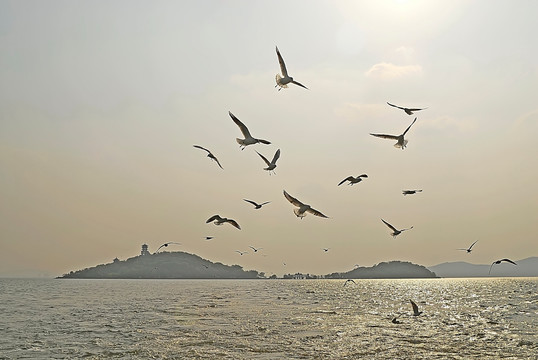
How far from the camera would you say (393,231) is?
99.3 ft

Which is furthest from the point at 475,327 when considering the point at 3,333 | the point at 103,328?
the point at 3,333

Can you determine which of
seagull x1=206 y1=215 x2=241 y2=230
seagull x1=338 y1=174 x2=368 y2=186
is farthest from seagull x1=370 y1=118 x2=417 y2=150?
seagull x1=206 y1=215 x2=241 y2=230

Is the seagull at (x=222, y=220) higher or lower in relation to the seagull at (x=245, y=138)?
lower

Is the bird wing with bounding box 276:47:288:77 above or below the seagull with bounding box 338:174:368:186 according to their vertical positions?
above

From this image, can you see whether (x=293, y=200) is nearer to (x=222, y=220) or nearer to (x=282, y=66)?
(x=222, y=220)

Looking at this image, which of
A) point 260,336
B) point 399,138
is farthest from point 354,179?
point 260,336

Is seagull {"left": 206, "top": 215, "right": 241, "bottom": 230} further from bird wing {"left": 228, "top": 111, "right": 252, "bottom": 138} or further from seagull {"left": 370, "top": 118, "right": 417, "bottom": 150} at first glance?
seagull {"left": 370, "top": 118, "right": 417, "bottom": 150}

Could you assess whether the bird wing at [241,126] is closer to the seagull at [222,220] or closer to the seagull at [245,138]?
the seagull at [245,138]

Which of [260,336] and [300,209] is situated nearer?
[300,209]

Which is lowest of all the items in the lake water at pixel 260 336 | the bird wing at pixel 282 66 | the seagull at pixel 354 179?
the lake water at pixel 260 336

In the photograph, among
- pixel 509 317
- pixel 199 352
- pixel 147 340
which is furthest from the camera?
pixel 509 317

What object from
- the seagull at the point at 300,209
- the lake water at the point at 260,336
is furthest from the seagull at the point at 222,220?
the lake water at the point at 260,336

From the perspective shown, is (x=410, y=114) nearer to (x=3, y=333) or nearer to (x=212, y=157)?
(x=212, y=157)

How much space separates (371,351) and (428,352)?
260cm
